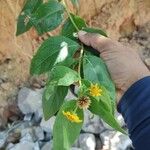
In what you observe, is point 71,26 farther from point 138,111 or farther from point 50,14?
point 138,111

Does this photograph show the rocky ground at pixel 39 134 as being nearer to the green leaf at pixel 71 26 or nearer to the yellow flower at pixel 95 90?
the green leaf at pixel 71 26

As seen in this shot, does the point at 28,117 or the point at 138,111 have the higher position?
the point at 138,111

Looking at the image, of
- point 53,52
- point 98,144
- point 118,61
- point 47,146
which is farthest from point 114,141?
point 53,52

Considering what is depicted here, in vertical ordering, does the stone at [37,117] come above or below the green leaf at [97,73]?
below

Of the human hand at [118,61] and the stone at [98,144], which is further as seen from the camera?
the stone at [98,144]

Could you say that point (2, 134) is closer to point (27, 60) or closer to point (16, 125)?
point (16, 125)

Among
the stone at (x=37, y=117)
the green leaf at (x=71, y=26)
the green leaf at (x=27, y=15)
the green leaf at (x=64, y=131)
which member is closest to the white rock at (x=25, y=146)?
the stone at (x=37, y=117)
